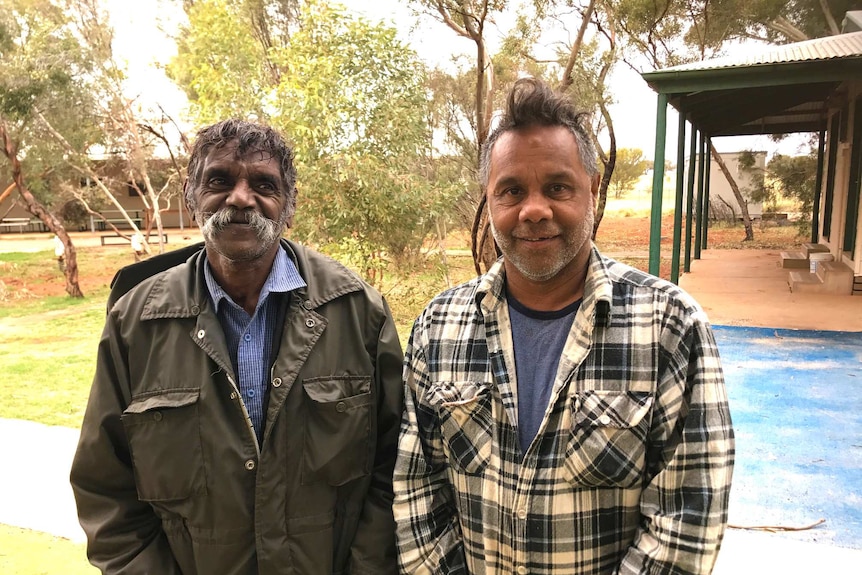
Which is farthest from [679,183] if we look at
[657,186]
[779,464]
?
[779,464]

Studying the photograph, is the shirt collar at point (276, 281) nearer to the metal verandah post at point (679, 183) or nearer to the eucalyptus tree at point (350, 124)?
the eucalyptus tree at point (350, 124)

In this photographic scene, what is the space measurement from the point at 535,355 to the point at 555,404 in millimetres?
142

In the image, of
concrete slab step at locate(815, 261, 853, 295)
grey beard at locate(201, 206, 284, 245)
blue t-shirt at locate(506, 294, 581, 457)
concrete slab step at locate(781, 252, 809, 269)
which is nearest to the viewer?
blue t-shirt at locate(506, 294, 581, 457)

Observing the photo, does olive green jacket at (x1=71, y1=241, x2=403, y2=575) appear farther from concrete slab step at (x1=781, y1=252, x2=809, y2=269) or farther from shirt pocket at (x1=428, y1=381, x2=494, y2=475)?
concrete slab step at (x1=781, y1=252, x2=809, y2=269)

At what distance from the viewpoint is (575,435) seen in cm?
144

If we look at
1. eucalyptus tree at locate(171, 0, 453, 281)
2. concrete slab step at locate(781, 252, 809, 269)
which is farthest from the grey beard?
concrete slab step at locate(781, 252, 809, 269)

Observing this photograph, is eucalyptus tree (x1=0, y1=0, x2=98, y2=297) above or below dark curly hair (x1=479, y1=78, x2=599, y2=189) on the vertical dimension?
above

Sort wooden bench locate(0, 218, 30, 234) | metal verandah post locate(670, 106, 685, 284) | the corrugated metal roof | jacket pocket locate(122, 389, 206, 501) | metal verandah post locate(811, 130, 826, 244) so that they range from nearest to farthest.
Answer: jacket pocket locate(122, 389, 206, 501), the corrugated metal roof, metal verandah post locate(670, 106, 685, 284), metal verandah post locate(811, 130, 826, 244), wooden bench locate(0, 218, 30, 234)

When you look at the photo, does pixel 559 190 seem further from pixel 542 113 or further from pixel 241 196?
pixel 241 196

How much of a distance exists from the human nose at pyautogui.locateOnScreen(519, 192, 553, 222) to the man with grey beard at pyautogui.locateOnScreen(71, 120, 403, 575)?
520 mm

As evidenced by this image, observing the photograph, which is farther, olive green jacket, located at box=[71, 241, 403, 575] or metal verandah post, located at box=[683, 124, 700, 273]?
metal verandah post, located at box=[683, 124, 700, 273]

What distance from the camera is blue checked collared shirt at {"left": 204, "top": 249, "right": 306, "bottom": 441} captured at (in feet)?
5.54

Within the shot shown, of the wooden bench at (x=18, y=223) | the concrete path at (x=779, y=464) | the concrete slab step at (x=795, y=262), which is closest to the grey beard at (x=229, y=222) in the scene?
the concrete path at (x=779, y=464)

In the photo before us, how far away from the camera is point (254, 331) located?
1747 mm
